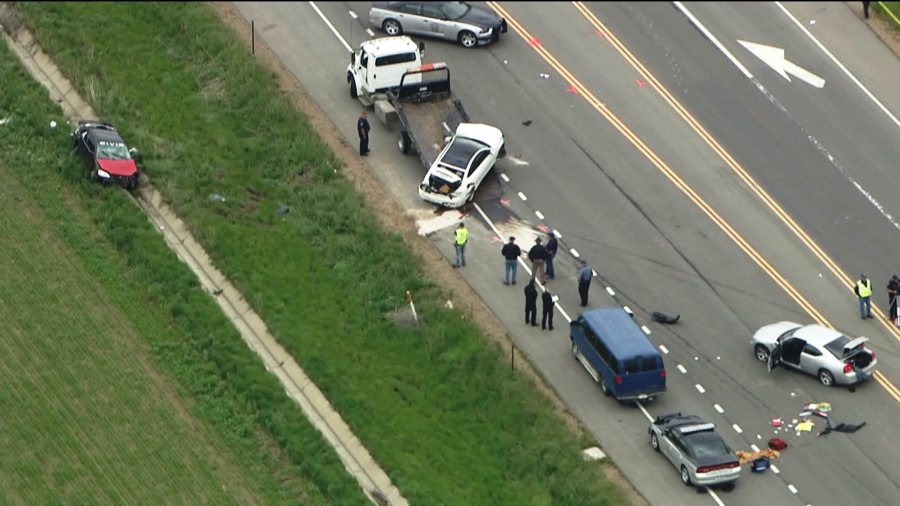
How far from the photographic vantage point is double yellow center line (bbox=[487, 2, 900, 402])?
2532 inches

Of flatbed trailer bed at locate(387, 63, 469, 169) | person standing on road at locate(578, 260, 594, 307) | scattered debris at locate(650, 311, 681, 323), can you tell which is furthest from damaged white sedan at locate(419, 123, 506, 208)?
scattered debris at locate(650, 311, 681, 323)

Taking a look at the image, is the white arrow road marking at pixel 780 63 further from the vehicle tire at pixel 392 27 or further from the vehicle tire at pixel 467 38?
the vehicle tire at pixel 392 27

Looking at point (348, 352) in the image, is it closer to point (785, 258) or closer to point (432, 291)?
A: point (432, 291)

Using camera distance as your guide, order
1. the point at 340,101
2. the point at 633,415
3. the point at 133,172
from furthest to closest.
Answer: the point at 340,101
the point at 133,172
the point at 633,415

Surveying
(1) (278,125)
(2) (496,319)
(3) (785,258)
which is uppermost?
(1) (278,125)

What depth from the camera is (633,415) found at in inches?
2360

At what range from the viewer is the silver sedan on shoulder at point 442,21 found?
75438 millimetres

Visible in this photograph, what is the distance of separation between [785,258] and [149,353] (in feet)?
63.0

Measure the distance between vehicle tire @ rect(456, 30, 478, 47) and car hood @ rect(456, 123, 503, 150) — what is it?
7.04 metres

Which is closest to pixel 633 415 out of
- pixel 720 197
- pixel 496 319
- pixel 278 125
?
pixel 496 319

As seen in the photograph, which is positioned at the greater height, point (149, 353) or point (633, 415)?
point (149, 353)

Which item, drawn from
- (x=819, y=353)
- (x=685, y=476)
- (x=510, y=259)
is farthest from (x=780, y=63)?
(x=685, y=476)

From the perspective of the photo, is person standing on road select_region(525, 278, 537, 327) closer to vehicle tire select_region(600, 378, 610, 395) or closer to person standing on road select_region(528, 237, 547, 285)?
person standing on road select_region(528, 237, 547, 285)

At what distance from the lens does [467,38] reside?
248 ft
